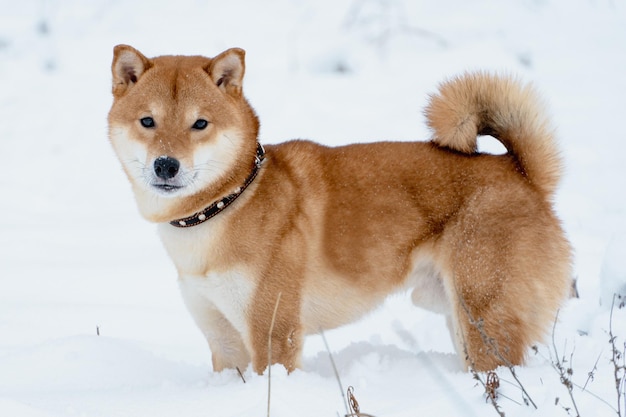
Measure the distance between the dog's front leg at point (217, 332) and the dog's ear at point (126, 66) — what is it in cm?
95

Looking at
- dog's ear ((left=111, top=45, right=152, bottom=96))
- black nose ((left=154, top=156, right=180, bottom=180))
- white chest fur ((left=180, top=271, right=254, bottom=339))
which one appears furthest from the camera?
dog's ear ((left=111, top=45, right=152, bottom=96))

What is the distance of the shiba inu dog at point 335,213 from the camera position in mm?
3373

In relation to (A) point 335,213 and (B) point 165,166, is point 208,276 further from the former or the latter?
(A) point 335,213

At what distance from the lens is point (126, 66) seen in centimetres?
357

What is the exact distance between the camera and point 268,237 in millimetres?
3424

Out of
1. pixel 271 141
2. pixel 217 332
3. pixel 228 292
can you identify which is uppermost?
pixel 271 141

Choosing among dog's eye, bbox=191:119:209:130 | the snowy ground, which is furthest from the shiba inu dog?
the snowy ground

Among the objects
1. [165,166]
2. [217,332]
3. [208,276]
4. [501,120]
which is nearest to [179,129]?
[165,166]

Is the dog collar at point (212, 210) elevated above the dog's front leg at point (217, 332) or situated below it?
above

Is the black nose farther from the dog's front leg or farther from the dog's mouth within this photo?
the dog's front leg

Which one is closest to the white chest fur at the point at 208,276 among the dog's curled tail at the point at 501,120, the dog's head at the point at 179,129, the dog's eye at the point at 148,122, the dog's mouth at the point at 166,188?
the dog's head at the point at 179,129

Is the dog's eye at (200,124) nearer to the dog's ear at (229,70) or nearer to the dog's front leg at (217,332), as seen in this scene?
the dog's ear at (229,70)

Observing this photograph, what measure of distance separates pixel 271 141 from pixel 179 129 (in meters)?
5.04

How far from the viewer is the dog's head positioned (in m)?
3.31
